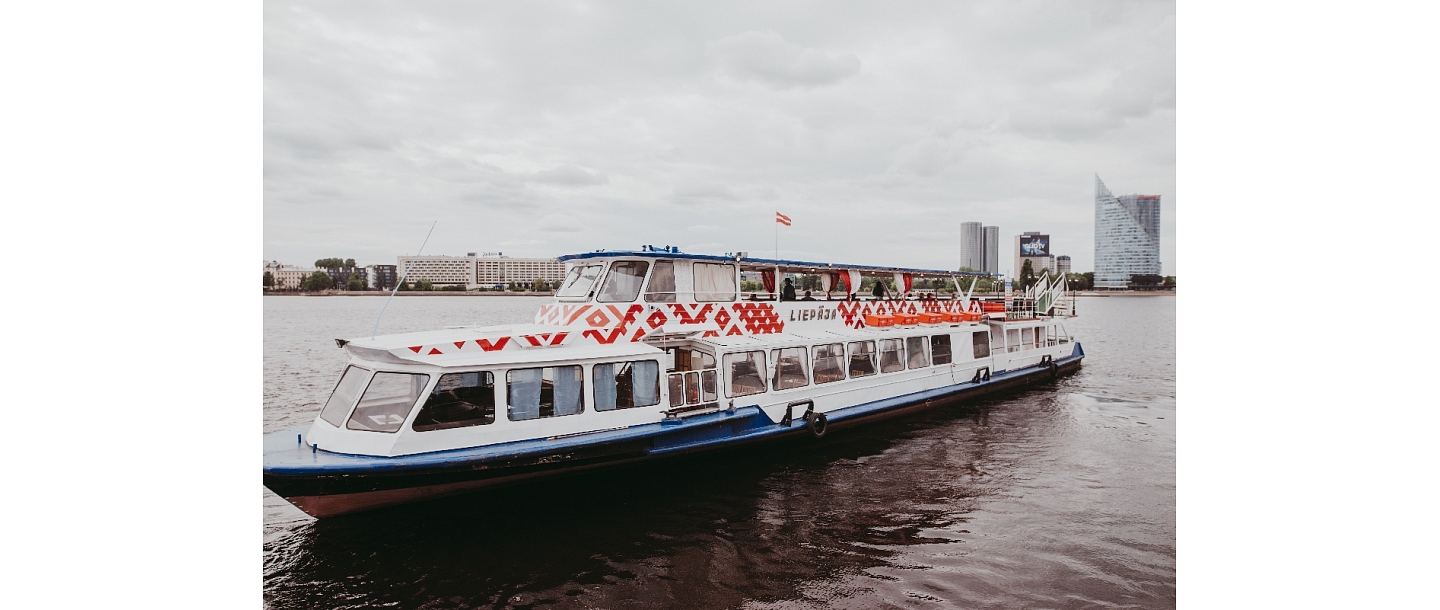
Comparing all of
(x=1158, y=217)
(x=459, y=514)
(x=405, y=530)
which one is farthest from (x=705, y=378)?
(x=1158, y=217)

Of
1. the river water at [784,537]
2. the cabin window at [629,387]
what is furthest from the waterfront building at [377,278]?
the river water at [784,537]

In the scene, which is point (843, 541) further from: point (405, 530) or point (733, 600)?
point (405, 530)

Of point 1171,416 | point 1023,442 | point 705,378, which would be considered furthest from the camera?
point 1171,416

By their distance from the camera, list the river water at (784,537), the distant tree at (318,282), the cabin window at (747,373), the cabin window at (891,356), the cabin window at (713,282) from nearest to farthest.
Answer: the river water at (784,537) → the cabin window at (747,373) → the cabin window at (713,282) → the cabin window at (891,356) → the distant tree at (318,282)

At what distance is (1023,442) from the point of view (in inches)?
496

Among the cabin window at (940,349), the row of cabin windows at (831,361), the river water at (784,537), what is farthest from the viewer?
the cabin window at (940,349)

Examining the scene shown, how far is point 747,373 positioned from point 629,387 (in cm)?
242

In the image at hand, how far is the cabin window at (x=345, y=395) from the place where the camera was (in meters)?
7.59

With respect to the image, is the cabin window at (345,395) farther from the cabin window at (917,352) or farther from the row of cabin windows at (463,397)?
the cabin window at (917,352)

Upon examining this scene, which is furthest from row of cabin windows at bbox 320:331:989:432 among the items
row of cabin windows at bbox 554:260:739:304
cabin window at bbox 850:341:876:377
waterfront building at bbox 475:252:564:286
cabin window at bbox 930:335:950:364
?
waterfront building at bbox 475:252:564:286

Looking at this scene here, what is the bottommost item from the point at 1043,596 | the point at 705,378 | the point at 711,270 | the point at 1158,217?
the point at 1043,596

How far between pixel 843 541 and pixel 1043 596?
2263mm

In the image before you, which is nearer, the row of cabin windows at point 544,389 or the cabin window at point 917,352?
the row of cabin windows at point 544,389

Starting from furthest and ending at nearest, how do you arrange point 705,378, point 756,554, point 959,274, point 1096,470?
point 959,274, point 1096,470, point 705,378, point 756,554
